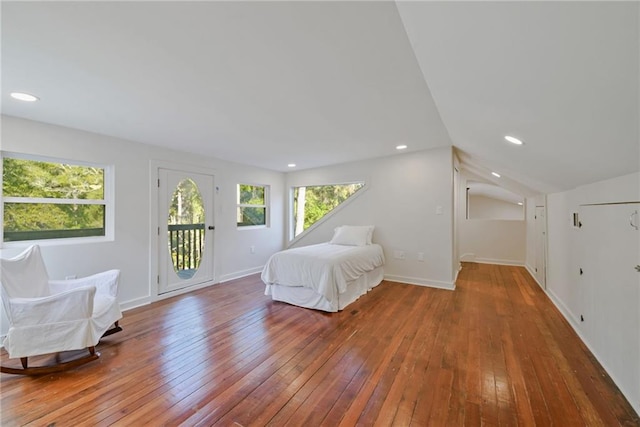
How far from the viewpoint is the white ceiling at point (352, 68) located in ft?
3.17

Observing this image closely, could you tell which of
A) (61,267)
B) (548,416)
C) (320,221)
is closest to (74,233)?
(61,267)

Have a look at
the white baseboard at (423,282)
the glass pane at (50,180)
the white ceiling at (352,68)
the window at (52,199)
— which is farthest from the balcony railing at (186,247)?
the white baseboard at (423,282)

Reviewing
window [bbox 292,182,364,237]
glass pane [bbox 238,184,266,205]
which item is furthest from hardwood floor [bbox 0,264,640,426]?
window [bbox 292,182,364,237]

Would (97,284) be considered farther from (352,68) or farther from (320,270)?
(352,68)

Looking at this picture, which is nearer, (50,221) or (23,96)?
(23,96)

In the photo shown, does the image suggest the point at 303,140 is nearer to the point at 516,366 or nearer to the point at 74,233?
the point at 74,233

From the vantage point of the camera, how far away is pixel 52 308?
1.93 m

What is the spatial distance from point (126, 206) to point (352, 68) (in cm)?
322

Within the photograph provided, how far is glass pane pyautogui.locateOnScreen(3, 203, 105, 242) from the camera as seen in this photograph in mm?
2547

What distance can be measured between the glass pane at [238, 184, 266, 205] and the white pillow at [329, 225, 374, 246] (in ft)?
6.24

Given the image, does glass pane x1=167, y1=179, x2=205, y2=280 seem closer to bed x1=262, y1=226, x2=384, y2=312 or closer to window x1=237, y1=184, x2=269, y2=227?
window x1=237, y1=184, x2=269, y2=227

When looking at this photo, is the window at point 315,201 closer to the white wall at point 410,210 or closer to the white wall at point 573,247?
the white wall at point 410,210

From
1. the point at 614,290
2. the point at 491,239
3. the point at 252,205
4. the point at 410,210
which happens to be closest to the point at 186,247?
the point at 252,205

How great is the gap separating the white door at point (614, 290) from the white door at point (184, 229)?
467 centimetres
